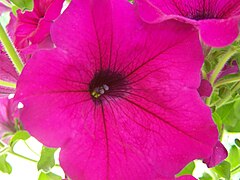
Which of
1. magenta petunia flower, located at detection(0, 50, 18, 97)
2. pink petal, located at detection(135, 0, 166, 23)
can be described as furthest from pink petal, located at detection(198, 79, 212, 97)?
magenta petunia flower, located at detection(0, 50, 18, 97)

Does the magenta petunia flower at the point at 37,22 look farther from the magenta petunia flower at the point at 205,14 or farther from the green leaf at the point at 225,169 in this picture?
the green leaf at the point at 225,169

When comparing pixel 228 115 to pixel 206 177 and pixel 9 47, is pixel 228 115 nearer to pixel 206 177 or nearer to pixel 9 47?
pixel 206 177

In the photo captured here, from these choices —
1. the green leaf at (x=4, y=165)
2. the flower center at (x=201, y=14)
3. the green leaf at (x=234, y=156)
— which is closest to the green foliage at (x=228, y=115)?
the green leaf at (x=234, y=156)

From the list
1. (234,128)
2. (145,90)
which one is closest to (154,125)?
(145,90)

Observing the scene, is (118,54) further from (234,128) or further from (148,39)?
(234,128)

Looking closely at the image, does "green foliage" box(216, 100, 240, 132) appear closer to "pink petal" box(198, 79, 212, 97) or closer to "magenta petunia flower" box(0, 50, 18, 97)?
"pink petal" box(198, 79, 212, 97)

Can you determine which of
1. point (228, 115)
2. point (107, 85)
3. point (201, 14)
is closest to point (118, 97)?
point (107, 85)

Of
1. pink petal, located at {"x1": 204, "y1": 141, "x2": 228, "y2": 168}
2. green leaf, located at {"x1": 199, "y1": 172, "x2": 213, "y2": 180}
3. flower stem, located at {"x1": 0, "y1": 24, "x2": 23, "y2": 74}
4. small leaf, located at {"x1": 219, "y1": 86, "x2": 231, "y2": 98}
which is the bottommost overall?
green leaf, located at {"x1": 199, "y1": 172, "x2": 213, "y2": 180}
